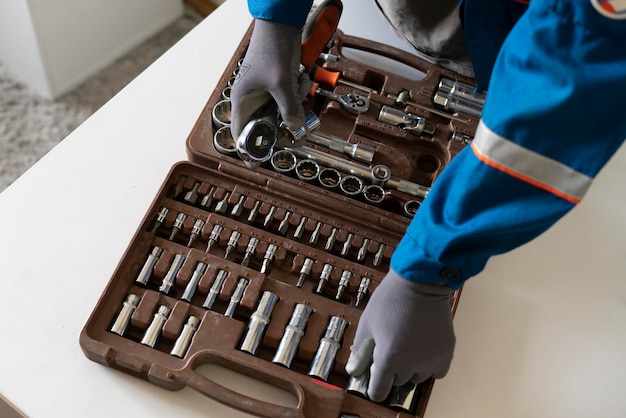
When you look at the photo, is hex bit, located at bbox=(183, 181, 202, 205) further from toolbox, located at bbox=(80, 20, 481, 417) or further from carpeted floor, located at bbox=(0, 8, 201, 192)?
carpeted floor, located at bbox=(0, 8, 201, 192)

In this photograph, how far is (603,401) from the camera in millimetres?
742

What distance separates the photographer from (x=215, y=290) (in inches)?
28.9

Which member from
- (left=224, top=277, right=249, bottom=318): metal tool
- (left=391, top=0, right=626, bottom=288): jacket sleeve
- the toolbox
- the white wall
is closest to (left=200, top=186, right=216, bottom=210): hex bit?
the toolbox

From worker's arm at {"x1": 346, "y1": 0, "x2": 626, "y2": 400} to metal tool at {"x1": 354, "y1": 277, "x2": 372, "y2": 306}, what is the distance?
15 cm

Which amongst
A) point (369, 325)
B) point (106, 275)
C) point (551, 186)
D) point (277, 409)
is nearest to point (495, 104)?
point (551, 186)

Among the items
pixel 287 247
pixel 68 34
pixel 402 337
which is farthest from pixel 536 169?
pixel 68 34

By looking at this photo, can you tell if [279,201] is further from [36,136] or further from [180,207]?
[36,136]

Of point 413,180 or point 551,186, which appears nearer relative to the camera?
point 551,186

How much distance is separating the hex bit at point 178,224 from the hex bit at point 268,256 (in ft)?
0.36

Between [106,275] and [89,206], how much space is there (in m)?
0.11

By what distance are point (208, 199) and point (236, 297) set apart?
0.15m

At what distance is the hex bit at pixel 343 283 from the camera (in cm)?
76

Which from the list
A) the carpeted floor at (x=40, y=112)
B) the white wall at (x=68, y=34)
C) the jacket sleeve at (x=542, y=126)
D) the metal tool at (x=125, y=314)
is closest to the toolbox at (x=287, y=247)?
the metal tool at (x=125, y=314)

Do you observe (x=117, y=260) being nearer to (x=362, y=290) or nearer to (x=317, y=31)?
(x=362, y=290)
